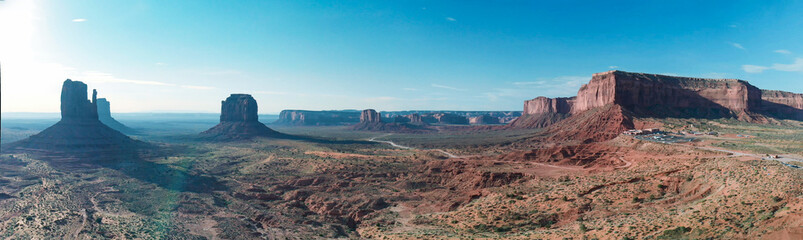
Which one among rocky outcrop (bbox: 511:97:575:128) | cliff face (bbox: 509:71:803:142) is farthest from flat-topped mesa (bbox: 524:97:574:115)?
cliff face (bbox: 509:71:803:142)

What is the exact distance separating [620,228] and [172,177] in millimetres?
61095

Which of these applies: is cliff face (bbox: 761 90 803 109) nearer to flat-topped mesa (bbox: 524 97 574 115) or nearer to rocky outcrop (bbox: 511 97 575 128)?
rocky outcrop (bbox: 511 97 575 128)

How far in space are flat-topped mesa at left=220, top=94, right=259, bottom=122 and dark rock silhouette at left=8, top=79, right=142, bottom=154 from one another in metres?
49.9

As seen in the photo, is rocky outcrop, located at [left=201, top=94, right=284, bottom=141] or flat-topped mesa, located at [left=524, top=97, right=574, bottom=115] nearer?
rocky outcrop, located at [left=201, top=94, right=284, bottom=141]

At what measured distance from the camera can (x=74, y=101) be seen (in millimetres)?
89250

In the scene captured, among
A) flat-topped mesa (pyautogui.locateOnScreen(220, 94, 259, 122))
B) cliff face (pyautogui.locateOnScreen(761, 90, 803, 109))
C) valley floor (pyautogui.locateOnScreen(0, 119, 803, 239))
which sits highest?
cliff face (pyautogui.locateOnScreen(761, 90, 803, 109))

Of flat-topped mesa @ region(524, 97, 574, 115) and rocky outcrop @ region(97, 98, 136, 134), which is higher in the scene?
flat-topped mesa @ region(524, 97, 574, 115)

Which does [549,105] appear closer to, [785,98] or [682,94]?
[682,94]

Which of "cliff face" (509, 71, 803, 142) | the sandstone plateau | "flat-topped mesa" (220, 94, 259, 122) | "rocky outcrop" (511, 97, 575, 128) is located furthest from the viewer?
"rocky outcrop" (511, 97, 575, 128)

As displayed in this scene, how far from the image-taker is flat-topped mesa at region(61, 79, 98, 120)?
292 ft

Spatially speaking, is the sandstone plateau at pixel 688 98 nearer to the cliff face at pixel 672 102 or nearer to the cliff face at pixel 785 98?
the cliff face at pixel 672 102

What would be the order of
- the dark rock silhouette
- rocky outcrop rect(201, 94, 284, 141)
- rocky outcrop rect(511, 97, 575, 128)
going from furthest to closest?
1. rocky outcrop rect(511, 97, 575, 128)
2. rocky outcrop rect(201, 94, 284, 141)
3. the dark rock silhouette

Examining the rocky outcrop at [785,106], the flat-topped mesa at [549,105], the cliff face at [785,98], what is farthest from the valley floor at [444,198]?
the flat-topped mesa at [549,105]

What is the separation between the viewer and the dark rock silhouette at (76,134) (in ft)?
257
